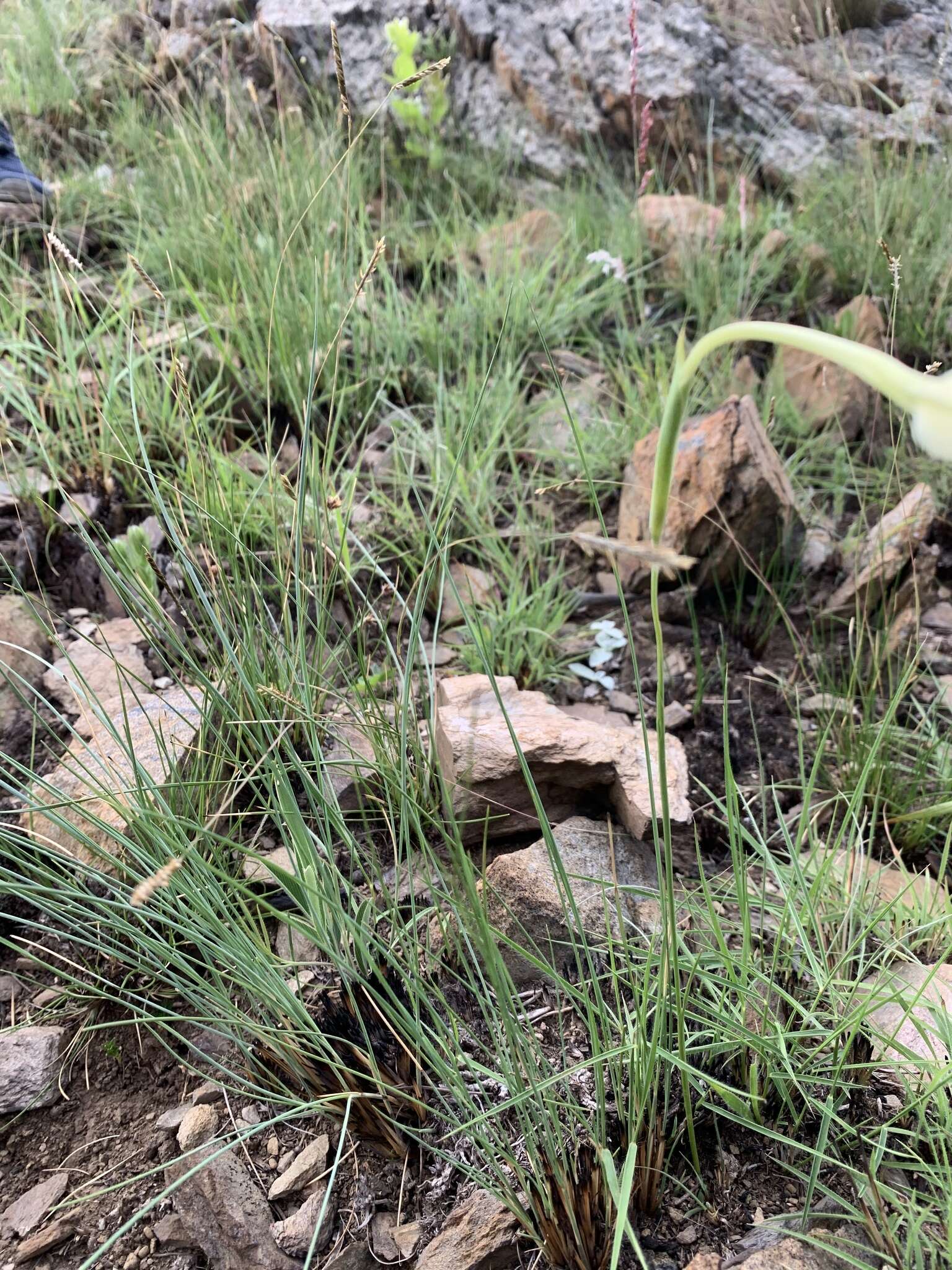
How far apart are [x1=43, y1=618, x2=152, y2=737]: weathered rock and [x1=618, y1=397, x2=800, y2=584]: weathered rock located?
1.06 metres

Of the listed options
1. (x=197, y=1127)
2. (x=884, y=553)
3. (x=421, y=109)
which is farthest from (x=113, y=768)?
(x=421, y=109)

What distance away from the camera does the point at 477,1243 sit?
0.99 meters

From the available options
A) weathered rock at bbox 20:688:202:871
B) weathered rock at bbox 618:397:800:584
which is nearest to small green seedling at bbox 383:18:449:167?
weathered rock at bbox 618:397:800:584

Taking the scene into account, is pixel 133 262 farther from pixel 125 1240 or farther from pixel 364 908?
pixel 125 1240

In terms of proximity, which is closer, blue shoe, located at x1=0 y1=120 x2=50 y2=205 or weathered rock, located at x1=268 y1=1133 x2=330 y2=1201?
weathered rock, located at x1=268 y1=1133 x2=330 y2=1201

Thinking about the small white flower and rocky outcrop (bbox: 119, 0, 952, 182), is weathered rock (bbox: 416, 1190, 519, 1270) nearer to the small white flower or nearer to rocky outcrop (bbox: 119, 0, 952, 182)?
the small white flower

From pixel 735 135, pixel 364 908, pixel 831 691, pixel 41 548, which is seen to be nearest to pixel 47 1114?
pixel 364 908

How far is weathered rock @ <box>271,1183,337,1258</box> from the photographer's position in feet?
3.44

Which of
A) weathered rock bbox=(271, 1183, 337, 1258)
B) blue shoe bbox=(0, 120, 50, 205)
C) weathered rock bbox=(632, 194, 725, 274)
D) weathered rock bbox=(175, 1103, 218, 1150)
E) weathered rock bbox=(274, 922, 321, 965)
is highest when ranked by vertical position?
blue shoe bbox=(0, 120, 50, 205)

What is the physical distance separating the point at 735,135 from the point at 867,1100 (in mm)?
3460

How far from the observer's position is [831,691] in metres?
1.75

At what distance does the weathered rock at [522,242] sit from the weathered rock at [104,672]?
157cm

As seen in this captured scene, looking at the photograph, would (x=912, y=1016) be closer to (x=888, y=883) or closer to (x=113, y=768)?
(x=888, y=883)

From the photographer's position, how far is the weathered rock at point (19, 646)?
64.9 inches
